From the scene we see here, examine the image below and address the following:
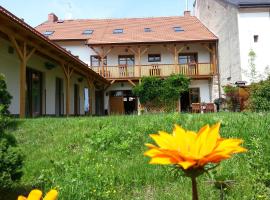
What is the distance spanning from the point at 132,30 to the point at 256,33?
33.3 ft

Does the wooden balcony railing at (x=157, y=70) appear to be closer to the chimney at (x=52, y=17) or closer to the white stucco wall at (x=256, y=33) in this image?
the white stucco wall at (x=256, y=33)

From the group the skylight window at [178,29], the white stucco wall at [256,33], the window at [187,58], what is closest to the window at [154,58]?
the window at [187,58]

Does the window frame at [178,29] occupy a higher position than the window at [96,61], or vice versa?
the window frame at [178,29]

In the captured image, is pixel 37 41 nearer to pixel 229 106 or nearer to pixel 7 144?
pixel 7 144

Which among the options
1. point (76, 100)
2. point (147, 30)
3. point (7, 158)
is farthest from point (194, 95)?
point (7, 158)

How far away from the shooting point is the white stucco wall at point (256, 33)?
26.1 metres

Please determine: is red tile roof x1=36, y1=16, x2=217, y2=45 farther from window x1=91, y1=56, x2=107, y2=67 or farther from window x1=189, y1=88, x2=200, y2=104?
window x1=189, y1=88, x2=200, y2=104

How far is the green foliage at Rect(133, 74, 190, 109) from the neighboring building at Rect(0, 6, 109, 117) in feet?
12.3

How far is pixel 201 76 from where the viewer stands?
94.2 ft

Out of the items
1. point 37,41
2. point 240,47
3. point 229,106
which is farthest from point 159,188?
point 240,47

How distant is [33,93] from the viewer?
16922mm

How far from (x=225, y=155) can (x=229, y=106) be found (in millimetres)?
21612

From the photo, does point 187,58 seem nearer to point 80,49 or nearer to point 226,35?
point 226,35

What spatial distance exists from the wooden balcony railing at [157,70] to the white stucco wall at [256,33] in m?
3.53
